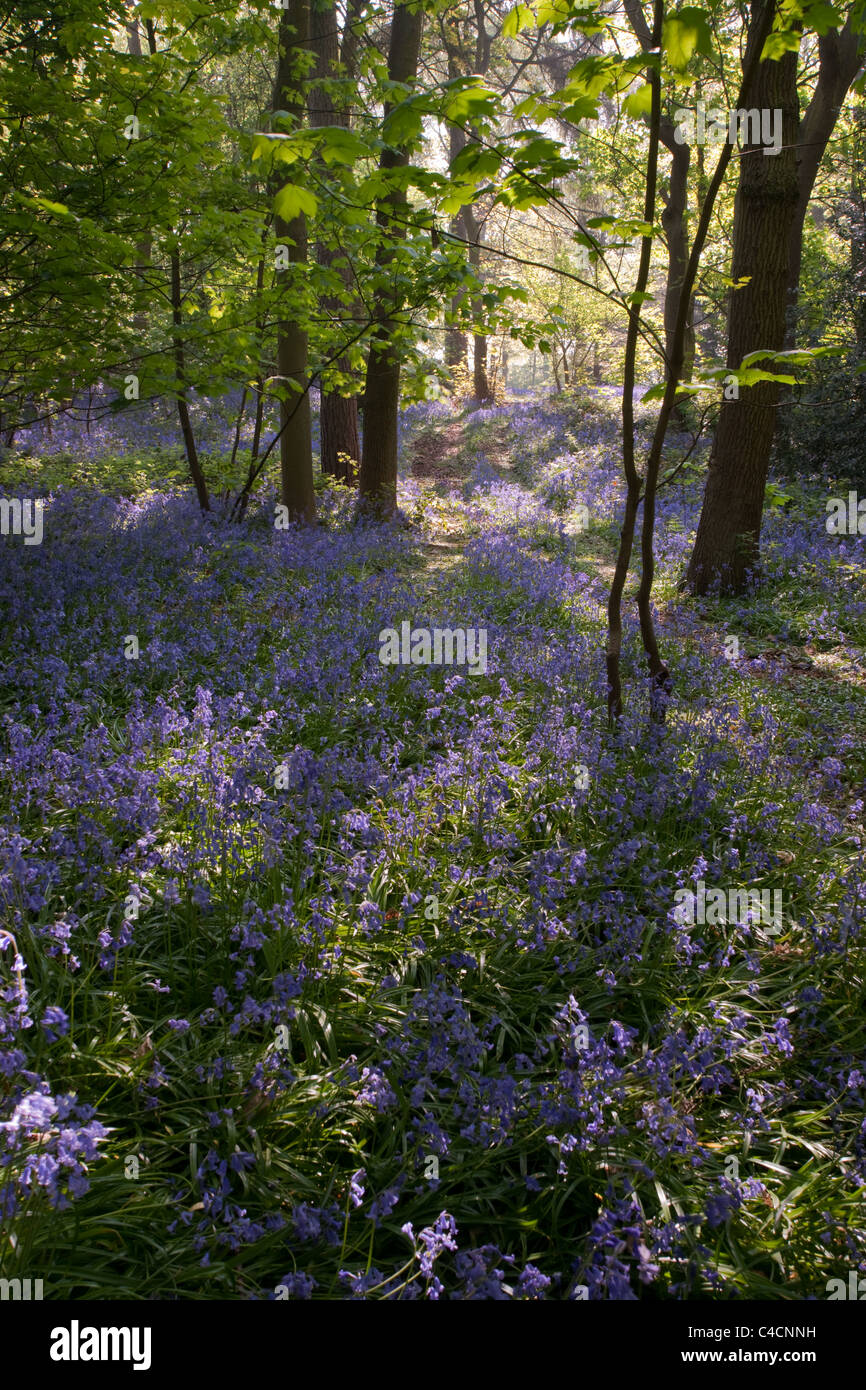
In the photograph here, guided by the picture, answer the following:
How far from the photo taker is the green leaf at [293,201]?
2693 millimetres

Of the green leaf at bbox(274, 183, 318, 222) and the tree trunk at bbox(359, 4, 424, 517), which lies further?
the tree trunk at bbox(359, 4, 424, 517)

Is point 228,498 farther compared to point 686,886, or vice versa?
point 228,498

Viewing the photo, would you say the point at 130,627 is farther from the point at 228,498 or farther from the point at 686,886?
the point at 228,498

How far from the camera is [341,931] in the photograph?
3.21m

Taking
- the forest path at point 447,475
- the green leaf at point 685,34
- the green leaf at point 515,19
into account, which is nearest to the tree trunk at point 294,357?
the forest path at point 447,475

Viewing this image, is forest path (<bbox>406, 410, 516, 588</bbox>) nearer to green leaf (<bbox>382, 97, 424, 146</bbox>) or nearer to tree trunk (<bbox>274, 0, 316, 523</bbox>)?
tree trunk (<bbox>274, 0, 316, 523</bbox>)

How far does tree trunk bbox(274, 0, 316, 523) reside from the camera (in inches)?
332

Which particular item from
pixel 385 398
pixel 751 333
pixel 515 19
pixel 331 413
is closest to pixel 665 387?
pixel 515 19

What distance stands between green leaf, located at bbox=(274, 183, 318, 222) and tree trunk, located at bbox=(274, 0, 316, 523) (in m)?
5.25

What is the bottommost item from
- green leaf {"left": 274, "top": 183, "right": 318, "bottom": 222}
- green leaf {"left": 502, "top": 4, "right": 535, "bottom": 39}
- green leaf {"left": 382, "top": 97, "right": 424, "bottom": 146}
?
green leaf {"left": 274, "top": 183, "right": 318, "bottom": 222}

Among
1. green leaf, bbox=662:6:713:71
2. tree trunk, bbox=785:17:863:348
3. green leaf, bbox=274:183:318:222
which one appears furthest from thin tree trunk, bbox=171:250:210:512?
tree trunk, bbox=785:17:863:348

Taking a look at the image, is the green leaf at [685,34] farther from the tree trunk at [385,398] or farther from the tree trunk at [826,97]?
the tree trunk at [826,97]

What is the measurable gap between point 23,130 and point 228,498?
17.3 feet

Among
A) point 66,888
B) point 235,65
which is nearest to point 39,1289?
point 66,888
